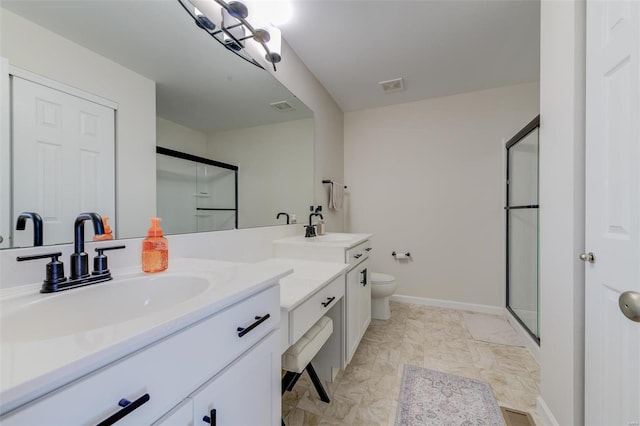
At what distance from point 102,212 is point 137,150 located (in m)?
0.26

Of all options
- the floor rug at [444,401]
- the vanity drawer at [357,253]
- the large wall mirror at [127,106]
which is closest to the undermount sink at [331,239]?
the vanity drawer at [357,253]

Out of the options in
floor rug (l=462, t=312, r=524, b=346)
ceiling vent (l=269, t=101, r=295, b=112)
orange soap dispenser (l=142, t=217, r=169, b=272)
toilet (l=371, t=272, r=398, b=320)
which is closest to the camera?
orange soap dispenser (l=142, t=217, r=169, b=272)

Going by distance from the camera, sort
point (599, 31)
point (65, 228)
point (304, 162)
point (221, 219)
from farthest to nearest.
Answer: point (304, 162) → point (221, 219) → point (599, 31) → point (65, 228)

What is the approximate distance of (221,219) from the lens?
4.35ft

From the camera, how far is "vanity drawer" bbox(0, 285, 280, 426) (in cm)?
34

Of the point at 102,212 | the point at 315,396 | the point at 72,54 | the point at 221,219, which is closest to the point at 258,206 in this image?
the point at 221,219

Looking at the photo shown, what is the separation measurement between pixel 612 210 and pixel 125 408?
1395mm

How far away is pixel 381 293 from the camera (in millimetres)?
2348

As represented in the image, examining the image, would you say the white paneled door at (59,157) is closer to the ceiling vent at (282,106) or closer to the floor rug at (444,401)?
the ceiling vent at (282,106)

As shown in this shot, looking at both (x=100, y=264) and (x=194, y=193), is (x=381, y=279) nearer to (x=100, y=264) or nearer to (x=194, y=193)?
(x=194, y=193)

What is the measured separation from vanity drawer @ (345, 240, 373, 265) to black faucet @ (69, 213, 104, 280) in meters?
1.20

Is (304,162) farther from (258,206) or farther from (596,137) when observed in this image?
(596,137)

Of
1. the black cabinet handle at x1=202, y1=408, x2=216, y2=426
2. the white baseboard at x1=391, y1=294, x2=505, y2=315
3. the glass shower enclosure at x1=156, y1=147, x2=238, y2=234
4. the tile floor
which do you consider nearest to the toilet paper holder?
the white baseboard at x1=391, y1=294, x2=505, y2=315

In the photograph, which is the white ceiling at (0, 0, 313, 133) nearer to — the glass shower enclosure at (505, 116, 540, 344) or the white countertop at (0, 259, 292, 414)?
the white countertop at (0, 259, 292, 414)
